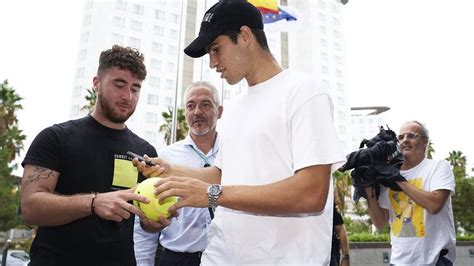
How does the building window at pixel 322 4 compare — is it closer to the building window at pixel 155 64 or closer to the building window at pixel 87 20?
the building window at pixel 155 64

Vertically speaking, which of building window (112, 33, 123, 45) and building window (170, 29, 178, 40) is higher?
building window (170, 29, 178, 40)

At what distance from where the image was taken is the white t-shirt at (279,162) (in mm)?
2090

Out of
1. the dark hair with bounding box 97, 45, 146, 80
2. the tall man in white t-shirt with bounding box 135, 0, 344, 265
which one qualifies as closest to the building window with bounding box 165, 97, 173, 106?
the dark hair with bounding box 97, 45, 146, 80

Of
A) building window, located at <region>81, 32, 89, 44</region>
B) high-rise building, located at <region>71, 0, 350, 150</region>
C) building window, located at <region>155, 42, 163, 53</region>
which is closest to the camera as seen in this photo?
high-rise building, located at <region>71, 0, 350, 150</region>

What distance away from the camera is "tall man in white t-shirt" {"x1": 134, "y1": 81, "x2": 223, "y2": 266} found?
432cm

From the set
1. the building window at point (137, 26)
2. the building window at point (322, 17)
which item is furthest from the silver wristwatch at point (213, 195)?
the building window at point (322, 17)

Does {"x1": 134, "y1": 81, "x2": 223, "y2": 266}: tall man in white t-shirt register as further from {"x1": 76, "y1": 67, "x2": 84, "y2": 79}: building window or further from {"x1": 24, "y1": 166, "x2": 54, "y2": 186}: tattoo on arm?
{"x1": 76, "y1": 67, "x2": 84, "y2": 79}: building window

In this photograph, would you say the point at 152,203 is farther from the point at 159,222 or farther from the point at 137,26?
the point at 137,26

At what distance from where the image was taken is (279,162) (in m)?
2.26

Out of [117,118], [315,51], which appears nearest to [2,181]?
[117,118]

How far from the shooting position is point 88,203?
A: 2.57 metres

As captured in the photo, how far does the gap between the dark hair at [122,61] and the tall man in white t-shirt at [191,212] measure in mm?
1627

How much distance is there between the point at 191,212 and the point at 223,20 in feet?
8.63

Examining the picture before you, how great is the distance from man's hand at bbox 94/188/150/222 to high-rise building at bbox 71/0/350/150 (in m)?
50.1
